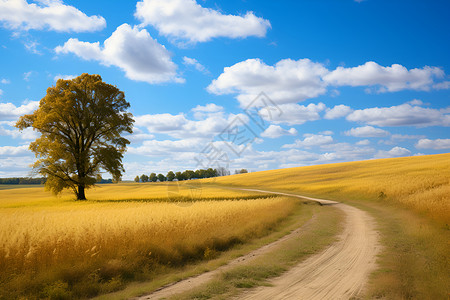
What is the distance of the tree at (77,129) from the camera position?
1130 inches

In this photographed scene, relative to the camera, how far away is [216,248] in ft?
35.4

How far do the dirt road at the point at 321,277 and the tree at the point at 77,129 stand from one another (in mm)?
25680

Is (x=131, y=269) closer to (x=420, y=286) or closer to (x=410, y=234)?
(x=420, y=286)

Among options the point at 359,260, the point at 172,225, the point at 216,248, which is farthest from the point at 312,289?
the point at 172,225

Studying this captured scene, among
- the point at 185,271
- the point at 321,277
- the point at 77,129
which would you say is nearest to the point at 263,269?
the point at 321,277

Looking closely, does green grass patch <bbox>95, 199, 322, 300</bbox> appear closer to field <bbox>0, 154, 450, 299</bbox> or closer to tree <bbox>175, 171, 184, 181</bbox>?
field <bbox>0, 154, 450, 299</bbox>

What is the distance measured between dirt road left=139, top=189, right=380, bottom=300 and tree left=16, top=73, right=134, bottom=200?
25.7 m

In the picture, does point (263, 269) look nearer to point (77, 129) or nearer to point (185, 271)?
point (185, 271)

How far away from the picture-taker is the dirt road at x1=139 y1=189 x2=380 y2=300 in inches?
238

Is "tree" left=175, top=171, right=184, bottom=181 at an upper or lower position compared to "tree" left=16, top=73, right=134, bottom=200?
lower

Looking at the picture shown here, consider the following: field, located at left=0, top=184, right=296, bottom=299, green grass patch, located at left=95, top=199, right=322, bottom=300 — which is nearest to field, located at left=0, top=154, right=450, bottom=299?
field, located at left=0, top=184, right=296, bottom=299

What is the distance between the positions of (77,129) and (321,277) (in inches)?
1210

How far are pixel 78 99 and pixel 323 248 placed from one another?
29.2 metres

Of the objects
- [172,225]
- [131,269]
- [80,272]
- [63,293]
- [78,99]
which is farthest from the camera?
[78,99]
